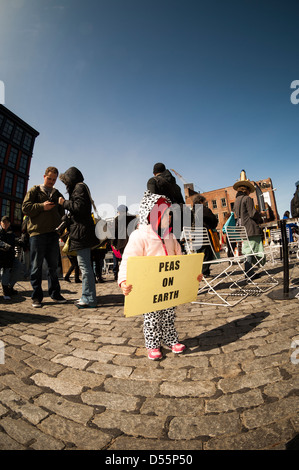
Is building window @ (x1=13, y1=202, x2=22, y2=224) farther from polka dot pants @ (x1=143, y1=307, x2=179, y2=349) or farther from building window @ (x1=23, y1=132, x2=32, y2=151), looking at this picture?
polka dot pants @ (x1=143, y1=307, x2=179, y2=349)

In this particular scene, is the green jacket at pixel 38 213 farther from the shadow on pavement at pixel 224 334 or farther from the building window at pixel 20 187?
the building window at pixel 20 187

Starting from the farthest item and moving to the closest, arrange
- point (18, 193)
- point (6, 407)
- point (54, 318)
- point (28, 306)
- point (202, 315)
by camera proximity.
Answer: point (18, 193) < point (28, 306) < point (54, 318) < point (202, 315) < point (6, 407)

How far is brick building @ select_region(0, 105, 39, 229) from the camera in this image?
32.7m

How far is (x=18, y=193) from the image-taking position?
35125 millimetres

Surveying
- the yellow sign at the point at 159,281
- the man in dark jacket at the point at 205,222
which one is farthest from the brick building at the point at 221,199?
the yellow sign at the point at 159,281

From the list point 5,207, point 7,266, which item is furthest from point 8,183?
point 7,266

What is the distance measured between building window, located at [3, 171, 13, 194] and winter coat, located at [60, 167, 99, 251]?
3574 cm

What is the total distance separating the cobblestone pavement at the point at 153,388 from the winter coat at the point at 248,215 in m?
2.56

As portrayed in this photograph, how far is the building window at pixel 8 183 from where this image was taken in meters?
33.1

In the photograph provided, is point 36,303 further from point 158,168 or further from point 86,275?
point 158,168

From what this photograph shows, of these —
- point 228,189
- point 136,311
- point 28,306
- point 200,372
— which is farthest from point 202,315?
point 228,189

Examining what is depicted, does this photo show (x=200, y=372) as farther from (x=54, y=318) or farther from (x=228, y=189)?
(x=228, y=189)

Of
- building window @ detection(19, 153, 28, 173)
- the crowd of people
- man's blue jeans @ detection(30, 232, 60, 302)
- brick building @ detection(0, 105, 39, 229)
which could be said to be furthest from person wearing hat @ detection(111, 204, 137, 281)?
building window @ detection(19, 153, 28, 173)

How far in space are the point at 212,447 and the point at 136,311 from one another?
36.0 inches
